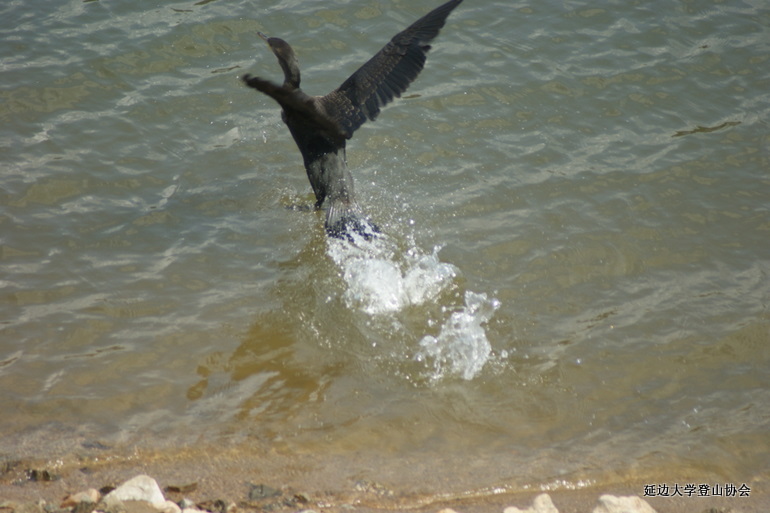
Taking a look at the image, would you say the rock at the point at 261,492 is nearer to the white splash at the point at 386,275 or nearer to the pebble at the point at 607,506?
the pebble at the point at 607,506

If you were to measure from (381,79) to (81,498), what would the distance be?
14.1ft

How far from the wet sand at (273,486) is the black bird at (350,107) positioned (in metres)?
2.65

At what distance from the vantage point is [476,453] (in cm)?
449

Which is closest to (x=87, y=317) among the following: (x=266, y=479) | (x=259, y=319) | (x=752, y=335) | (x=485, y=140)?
(x=259, y=319)

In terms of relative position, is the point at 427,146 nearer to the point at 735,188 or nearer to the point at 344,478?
the point at 735,188

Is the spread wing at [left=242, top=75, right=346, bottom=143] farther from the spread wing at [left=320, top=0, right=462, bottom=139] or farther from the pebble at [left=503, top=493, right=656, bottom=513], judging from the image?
the pebble at [left=503, top=493, right=656, bottom=513]

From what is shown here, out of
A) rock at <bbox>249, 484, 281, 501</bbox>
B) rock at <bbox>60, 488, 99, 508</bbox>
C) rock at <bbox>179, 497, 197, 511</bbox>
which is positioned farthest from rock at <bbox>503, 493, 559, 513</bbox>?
rock at <bbox>60, 488, 99, 508</bbox>

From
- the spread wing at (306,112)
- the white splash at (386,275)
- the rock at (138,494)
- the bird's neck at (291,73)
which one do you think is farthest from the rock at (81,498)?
the bird's neck at (291,73)

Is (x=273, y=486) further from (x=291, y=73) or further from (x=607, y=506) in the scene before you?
(x=291, y=73)

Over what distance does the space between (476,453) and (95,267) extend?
10.9 feet

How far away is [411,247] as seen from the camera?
21.1ft

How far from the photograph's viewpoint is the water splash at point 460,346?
513 centimetres

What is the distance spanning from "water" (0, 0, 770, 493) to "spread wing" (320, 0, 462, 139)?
2.60 ft

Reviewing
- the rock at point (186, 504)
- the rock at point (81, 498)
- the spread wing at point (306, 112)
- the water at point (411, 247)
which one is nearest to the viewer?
the rock at point (81, 498)
